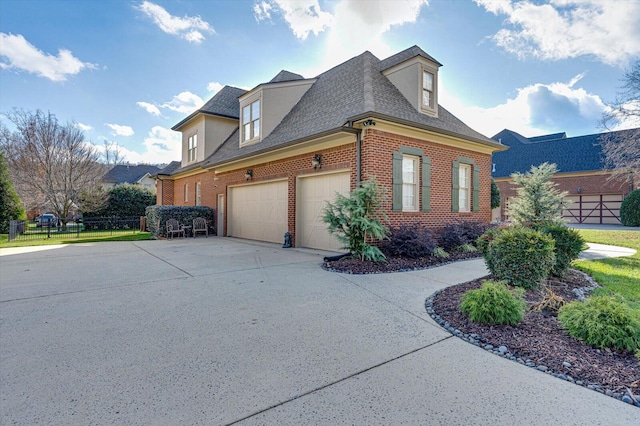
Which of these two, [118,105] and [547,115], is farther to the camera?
[547,115]

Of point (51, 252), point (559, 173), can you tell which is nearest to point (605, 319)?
point (51, 252)

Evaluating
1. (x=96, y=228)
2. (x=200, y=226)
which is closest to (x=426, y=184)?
(x=200, y=226)

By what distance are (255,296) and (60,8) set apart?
12.3 meters

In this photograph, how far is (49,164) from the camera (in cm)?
1897

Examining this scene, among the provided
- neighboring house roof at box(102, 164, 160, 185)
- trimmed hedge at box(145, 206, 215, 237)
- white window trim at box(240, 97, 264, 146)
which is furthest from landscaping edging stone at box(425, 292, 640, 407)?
neighboring house roof at box(102, 164, 160, 185)

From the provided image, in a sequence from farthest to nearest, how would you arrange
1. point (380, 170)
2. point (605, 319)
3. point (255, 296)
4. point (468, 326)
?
point (380, 170), point (255, 296), point (468, 326), point (605, 319)

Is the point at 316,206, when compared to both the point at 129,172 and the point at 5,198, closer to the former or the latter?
the point at 5,198

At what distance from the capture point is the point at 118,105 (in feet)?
62.2

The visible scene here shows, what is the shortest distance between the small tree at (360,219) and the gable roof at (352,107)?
2029 mm

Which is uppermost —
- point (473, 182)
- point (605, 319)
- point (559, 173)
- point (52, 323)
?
point (559, 173)

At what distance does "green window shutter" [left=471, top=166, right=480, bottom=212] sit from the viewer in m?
11.6

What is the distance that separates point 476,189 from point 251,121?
31.4ft

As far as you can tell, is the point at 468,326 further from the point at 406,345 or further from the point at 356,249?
the point at 356,249

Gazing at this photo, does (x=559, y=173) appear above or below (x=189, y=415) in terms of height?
above
